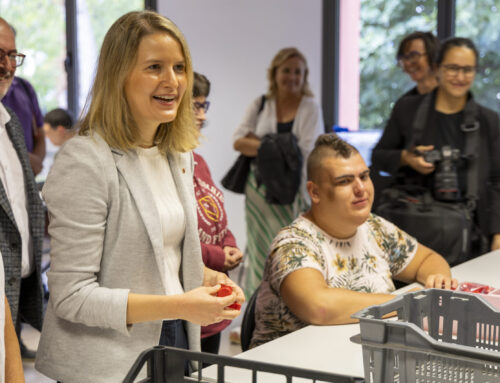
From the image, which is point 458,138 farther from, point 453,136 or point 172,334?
point 172,334

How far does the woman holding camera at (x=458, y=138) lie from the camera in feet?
9.84

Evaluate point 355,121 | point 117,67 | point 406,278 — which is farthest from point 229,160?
point 117,67

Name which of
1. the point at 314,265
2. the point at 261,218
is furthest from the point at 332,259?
the point at 261,218

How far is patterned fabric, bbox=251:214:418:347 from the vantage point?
2053 millimetres

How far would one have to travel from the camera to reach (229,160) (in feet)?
18.8

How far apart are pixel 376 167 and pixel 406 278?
0.88 meters

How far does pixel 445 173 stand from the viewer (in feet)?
9.68

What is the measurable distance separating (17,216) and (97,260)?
0.79 meters

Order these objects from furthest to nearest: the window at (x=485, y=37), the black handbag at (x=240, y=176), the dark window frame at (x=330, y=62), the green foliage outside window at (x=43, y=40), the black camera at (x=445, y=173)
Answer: the green foliage outside window at (x=43, y=40)
the dark window frame at (x=330, y=62)
the window at (x=485, y=37)
the black handbag at (x=240, y=176)
the black camera at (x=445, y=173)

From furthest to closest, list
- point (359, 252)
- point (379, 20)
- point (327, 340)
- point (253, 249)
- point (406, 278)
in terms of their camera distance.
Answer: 1. point (379, 20)
2. point (253, 249)
3. point (406, 278)
4. point (359, 252)
5. point (327, 340)

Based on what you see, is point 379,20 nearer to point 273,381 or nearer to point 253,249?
point 253,249

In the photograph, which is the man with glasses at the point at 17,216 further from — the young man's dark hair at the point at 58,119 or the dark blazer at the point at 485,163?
the young man's dark hair at the point at 58,119

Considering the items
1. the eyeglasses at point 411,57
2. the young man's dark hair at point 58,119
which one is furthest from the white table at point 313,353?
the young man's dark hair at point 58,119

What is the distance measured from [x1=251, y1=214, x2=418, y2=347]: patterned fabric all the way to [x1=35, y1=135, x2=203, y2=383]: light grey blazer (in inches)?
23.2
